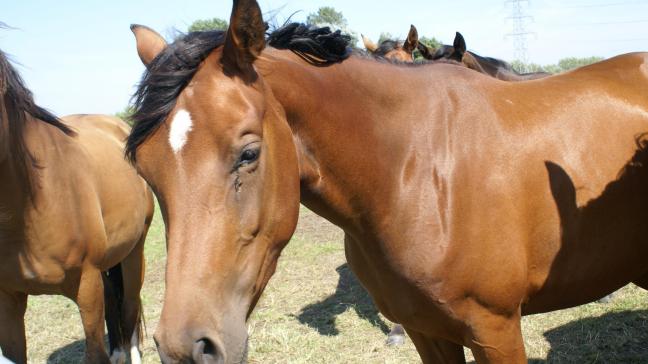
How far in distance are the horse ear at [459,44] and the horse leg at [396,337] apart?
319cm

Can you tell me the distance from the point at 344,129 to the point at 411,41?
4232 mm

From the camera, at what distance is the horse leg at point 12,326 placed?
11.2 feet

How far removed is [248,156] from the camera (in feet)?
5.10

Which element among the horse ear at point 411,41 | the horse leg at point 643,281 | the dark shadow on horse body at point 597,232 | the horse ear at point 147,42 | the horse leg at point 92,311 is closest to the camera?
the horse ear at point 147,42

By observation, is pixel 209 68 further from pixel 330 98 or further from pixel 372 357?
pixel 372 357

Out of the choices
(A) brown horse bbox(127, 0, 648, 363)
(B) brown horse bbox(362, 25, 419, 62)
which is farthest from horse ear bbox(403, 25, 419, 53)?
(A) brown horse bbox(127, 0, 648, 363)

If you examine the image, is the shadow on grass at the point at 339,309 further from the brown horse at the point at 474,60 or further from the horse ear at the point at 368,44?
the horse ear at the point at 368,44

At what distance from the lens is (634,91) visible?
250cm

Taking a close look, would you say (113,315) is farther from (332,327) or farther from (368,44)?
(368,44)

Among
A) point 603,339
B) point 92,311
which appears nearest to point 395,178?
point 92,311

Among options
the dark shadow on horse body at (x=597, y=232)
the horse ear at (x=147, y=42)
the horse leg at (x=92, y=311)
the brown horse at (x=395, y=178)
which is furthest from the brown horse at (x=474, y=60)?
the horse leg at (x=92, y=311)

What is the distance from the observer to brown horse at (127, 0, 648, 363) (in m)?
1.50

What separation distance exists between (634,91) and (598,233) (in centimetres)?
78

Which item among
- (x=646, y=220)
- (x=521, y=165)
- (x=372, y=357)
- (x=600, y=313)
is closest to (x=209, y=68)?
(x=521, y=165)
